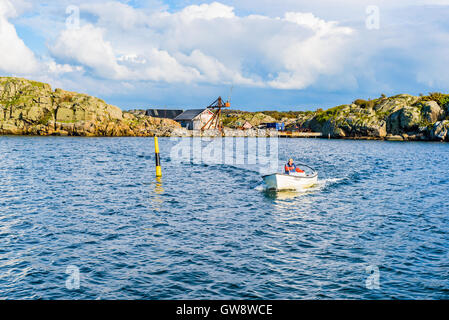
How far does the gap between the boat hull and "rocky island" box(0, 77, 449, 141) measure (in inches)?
4596

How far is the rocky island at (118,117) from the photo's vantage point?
137 m

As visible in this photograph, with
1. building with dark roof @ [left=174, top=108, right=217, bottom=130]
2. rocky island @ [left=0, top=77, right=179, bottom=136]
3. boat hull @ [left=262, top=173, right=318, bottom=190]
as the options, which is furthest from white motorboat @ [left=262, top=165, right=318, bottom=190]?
building with dark roof @ [left=174, top=108, right=217, bottom=130]

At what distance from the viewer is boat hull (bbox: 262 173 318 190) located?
31.4 meters

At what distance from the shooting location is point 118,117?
155 meters

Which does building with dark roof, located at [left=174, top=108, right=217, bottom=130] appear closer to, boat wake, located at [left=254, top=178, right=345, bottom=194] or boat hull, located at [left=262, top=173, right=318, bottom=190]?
boat wake, located at [left=254, top=178, right=345, bottom=194]

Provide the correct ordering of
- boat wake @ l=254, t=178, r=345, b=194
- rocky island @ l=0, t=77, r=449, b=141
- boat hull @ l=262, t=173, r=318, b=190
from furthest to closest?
1. rocky island @ l=0, t=77, r=449, b=141
2. boat wake @ l=254, t=178, r=345, b=194
3. boat hull @ l=262, t=173, r=318, b=190

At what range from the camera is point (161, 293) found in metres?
12.8

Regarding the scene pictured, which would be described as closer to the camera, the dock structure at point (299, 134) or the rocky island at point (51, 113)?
the rocky island at point (51, 113)

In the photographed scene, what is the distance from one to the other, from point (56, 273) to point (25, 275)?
1.16 m

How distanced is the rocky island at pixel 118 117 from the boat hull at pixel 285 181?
383ft

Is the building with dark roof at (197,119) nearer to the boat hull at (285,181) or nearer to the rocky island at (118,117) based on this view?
the rocky island at (118,117)

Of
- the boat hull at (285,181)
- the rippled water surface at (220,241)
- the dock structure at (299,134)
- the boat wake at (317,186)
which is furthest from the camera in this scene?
the dock structure at (299,134)

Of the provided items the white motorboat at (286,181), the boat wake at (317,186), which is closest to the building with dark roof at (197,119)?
the boat wake at (317,186)
